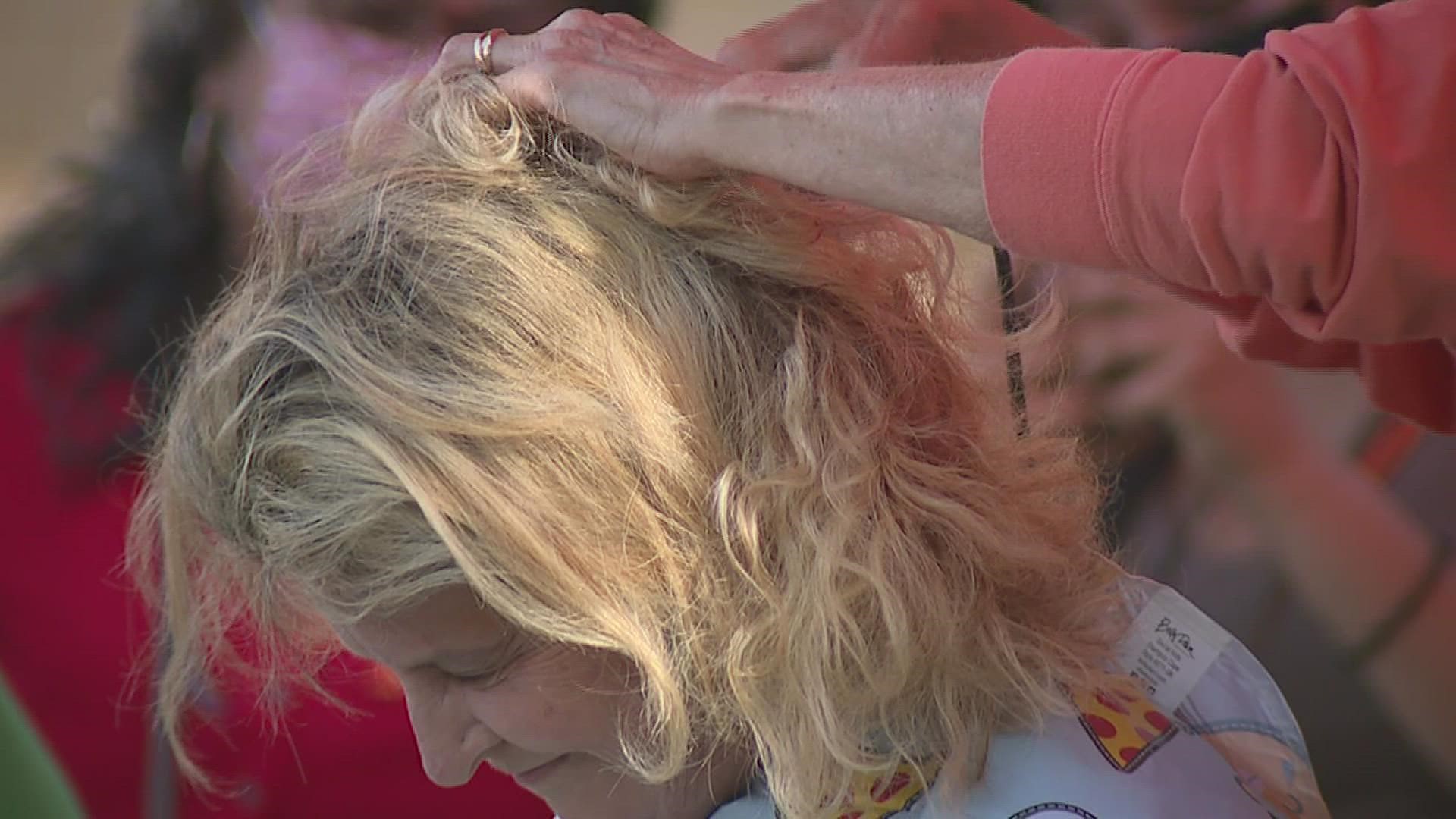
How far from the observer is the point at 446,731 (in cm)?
105

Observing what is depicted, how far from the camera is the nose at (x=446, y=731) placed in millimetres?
1041

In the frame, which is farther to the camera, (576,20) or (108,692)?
(108,692)

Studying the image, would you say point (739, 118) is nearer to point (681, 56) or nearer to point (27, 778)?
point (681, 56)

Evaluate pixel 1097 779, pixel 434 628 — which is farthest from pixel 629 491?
pixel 1097 779

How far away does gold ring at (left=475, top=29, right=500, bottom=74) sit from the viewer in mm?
1022

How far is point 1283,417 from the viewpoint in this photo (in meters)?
1.77

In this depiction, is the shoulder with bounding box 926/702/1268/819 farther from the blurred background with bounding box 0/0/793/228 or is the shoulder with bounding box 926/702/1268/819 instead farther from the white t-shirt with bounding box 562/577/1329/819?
the blurred background with bounding box 0/0/793/228

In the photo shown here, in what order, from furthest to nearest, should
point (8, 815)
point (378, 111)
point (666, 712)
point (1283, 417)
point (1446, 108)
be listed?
point (8, 815), point (1283, 417), point (378, 111), point (666, 712), point (1446, 108)

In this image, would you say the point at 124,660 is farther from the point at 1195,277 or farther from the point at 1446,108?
the point at 1446,108

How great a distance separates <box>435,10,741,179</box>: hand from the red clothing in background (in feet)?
3.75

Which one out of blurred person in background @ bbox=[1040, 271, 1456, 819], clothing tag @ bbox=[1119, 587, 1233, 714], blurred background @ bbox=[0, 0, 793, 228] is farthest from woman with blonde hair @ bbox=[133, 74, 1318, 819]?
blurred background @ bbox=[0, 0, 793, 228]

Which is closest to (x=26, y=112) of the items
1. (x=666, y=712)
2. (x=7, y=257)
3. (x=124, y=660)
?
(x=7, y=257)

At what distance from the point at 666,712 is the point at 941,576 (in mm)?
225

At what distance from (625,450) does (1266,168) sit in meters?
0.46
